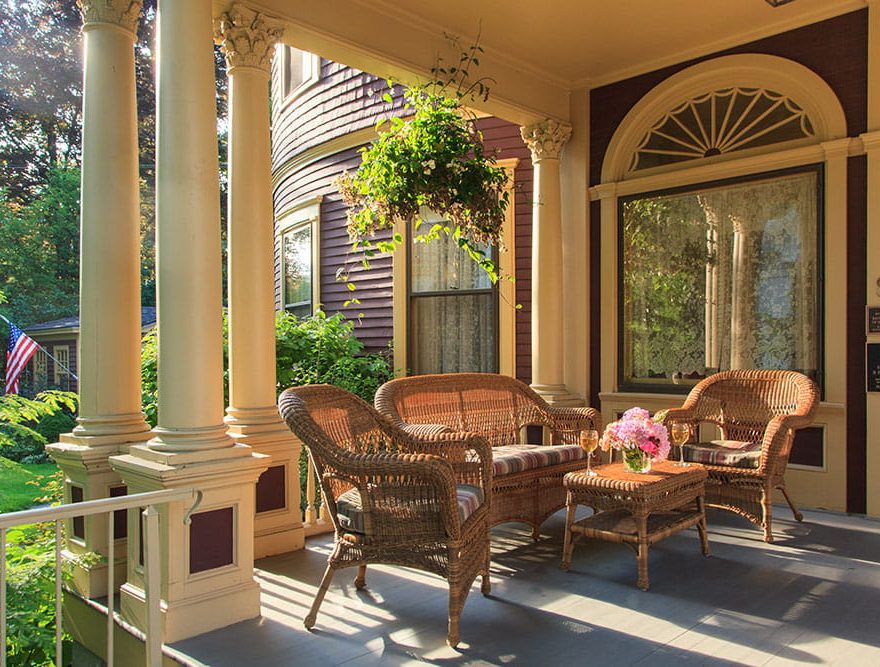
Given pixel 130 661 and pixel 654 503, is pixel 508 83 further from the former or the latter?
pixel 130 661

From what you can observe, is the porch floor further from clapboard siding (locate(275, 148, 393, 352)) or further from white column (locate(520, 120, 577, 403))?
clapboard siding (locate(275, 148, 393, 352))

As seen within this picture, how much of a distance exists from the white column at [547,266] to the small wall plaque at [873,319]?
202cm

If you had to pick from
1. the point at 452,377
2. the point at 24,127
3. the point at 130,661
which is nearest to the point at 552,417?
the point at 452,377

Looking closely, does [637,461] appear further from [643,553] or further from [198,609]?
[198,609]

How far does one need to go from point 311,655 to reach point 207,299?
142 cm

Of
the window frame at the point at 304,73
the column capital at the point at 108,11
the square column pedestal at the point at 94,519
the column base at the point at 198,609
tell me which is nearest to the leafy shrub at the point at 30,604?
the square column pedestal at the point at 94,519

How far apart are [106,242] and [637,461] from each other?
8.99ft

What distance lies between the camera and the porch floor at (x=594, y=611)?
2.50 meters

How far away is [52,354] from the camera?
14078 millimetres

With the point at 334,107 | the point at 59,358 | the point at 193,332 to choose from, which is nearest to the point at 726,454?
the point at 193,332

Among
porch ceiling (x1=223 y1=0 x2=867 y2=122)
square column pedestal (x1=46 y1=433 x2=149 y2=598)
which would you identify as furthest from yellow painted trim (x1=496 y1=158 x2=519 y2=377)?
square column pedestal (x1=46 y1=433 x2=149 y2=598)

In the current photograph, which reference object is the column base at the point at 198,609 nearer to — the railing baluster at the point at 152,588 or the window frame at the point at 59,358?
the railing baluster at the point at 152,588

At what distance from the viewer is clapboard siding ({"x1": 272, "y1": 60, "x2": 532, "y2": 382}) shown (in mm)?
6164

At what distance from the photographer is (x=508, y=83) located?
201 inches
